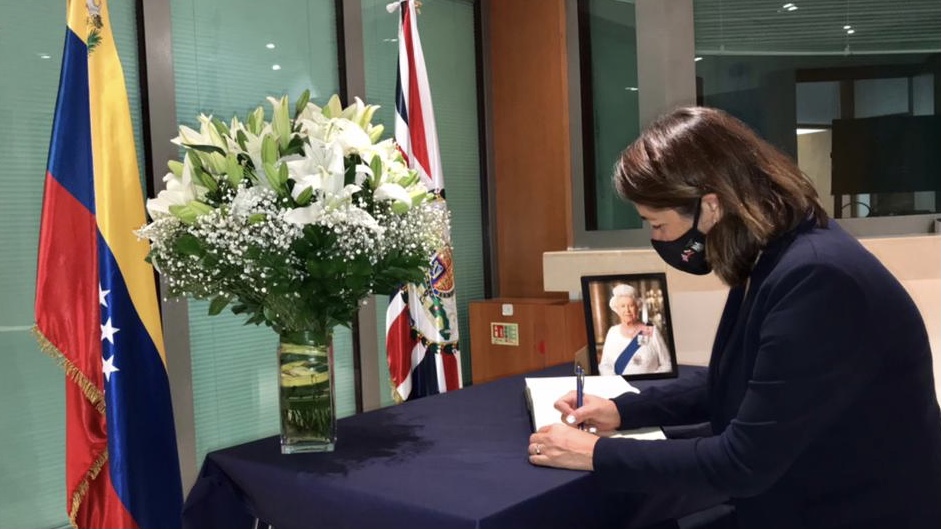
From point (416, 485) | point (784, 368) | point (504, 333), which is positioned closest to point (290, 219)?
point (416, 485)

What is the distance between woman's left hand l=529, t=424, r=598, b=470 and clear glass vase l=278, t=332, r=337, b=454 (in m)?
0.39

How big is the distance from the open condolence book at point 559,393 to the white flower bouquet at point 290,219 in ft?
1.20

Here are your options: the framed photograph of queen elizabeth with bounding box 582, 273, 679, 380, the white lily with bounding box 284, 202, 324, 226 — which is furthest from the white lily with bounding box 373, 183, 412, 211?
the framed photograph of queen elizabeth with bounding box 582, 273, 679, 380

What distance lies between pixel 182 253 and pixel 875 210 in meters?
3.00

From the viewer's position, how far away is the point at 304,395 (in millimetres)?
1387

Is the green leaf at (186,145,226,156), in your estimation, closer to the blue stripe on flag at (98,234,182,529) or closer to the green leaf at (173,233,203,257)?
the green leaf at (173,233,203,257)

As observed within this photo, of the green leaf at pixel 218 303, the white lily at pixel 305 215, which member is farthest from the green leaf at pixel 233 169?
the green leaf at pixel 218 303

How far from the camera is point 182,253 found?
1357mm

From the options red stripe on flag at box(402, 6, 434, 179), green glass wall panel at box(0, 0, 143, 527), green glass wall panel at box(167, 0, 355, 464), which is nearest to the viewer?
green glass wall panel at box(0, 0, 143, 527)

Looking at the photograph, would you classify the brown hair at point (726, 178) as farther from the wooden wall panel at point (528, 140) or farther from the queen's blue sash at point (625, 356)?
the wooden wall panel at point (528, 140)

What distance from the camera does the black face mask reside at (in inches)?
52.5

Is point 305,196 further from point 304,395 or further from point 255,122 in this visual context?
point 304,395

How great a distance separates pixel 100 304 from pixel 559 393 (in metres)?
1.56

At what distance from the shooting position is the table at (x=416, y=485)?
43.1 inches
